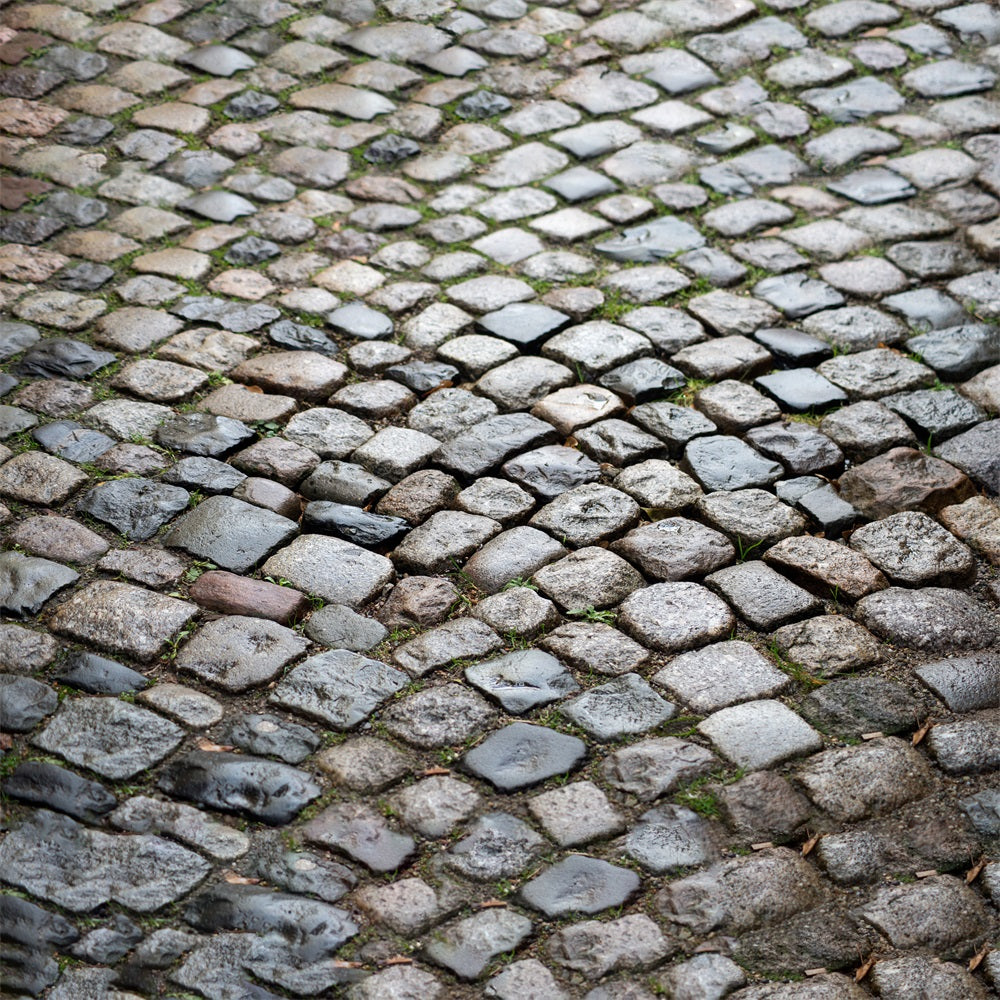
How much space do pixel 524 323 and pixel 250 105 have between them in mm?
1862

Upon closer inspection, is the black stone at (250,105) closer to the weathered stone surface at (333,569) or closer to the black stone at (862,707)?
the weathered stone surface at (333,569)

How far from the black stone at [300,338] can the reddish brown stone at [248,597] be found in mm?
1103

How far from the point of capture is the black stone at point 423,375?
3976 millimetres

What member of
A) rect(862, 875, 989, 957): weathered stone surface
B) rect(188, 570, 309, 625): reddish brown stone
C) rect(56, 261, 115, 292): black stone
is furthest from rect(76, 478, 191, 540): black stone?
rect(862, 875, 989, 957): weathered stone surface

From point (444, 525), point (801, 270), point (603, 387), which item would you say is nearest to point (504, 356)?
point (603, 387)

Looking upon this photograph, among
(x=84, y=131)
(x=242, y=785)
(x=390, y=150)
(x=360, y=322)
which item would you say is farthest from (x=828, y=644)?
(x=84, y=131)

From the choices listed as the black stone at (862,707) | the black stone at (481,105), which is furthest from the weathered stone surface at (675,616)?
the black stone at (481,105)

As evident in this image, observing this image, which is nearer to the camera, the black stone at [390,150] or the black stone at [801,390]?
the black stone at [801,390]

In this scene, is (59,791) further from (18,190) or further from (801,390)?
(18,190)

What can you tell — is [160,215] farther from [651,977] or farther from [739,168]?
[651,977]

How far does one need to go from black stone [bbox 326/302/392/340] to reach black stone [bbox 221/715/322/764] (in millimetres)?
1674

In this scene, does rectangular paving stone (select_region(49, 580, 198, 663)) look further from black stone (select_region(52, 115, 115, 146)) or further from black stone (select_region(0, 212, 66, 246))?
black stone (select_region(52, 115, 115, 146))

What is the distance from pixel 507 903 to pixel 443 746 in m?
0.44

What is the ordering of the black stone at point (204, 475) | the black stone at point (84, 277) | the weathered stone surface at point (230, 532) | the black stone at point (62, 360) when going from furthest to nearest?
1. the black stone at point (84, 277)
2. the black stone at point (62, 360)
3. the black stone at point (204, 475)
4. the weathered stone surface at point (230, 532)
